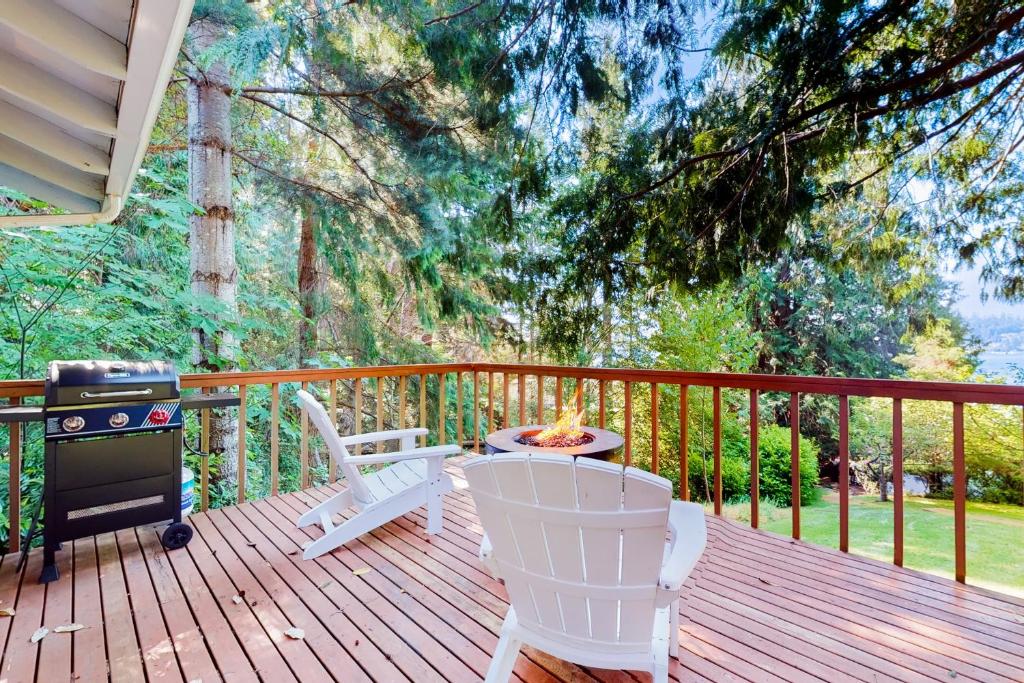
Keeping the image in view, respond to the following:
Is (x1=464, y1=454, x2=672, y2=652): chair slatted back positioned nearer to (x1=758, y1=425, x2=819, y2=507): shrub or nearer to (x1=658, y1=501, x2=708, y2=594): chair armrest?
(x1=658, y1=501, x2=708, y2=594): chair armrest

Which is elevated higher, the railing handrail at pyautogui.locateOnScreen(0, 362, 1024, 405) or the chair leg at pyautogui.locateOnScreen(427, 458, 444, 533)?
the railing handrail at pyautogui.locateOnScreen(0, 362, 1024, 405)

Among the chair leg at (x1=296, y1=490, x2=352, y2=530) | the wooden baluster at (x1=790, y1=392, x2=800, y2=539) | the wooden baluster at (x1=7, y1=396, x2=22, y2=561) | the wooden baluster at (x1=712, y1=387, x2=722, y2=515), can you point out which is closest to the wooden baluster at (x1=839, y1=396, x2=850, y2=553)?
the wooden baluster at (x1=790, y1=392, x2=800, y2=539)

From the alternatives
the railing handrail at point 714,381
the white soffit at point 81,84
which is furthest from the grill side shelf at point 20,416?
the white soffit at point 81,84

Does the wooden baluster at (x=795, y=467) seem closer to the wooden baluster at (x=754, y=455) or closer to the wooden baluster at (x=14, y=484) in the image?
the wooden baluster at (x=754, y=455)

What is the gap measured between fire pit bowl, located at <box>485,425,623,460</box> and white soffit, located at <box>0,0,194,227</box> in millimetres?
2084

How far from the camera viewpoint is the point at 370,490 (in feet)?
9.41

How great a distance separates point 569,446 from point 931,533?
6.11 m

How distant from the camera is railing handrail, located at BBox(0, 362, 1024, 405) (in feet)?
7.36

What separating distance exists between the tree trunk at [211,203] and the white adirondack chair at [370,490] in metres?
2.33

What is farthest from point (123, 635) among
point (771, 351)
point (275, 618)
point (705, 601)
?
point (771, 351)

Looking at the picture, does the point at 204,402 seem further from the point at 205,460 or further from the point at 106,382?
the point at 205,460

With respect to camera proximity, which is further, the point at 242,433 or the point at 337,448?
the point at 242,433

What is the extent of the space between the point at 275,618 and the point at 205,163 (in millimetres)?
4462

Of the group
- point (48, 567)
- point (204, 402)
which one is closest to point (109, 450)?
point (204, 402)
